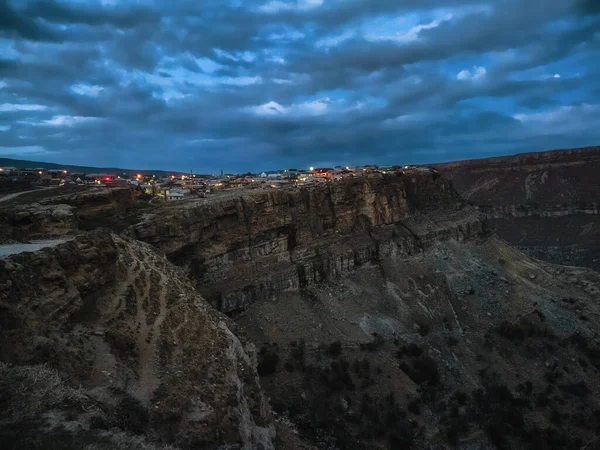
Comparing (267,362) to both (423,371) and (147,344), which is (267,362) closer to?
(423,371)

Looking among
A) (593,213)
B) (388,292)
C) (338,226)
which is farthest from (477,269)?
(593,213)

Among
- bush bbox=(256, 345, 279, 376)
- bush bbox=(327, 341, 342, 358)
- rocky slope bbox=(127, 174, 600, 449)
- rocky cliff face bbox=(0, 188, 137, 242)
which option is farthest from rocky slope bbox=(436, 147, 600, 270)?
rocky cliff face bbox=(0, 188, 137, 242)

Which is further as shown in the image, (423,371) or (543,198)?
(543,198)

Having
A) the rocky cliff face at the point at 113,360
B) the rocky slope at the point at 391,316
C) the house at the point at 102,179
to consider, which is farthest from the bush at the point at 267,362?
the house at the point at 102,179

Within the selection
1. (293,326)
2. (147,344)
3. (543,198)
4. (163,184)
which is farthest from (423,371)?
(543,198)

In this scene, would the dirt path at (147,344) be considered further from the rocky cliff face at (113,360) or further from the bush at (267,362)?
the bush at (267,362)

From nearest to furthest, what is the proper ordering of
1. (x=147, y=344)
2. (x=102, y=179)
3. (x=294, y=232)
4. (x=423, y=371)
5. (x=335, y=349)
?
(x=147, y=344), (x=423, y=371), (x=335, y=349), (x=294, y=232), (x=102, y=179)

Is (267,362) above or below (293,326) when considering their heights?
below
